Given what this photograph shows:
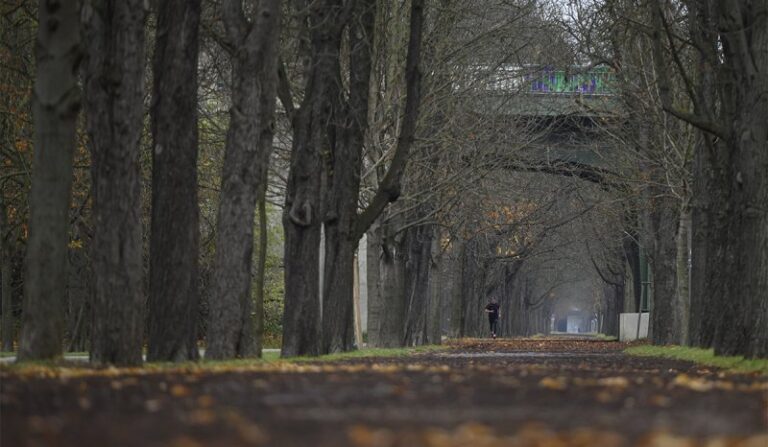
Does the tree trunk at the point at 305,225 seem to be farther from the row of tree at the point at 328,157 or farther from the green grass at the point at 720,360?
the green grass at the point at 720,360

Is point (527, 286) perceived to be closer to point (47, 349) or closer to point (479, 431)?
point (47, 349)

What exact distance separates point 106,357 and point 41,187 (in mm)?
2277

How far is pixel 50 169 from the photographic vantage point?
18.7m

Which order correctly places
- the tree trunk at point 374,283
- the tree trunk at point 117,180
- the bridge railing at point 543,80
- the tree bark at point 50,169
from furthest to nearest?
the bridge railing at point 543,80 < the tree trunk at point 374,283 < the tree trunk at point 117,180 < the tree bark at point 50,169

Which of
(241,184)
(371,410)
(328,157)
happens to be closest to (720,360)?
(241,184)

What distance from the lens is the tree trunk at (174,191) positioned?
72.2 ft

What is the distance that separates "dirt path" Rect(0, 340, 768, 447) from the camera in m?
8.63

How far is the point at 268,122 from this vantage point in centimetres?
2370

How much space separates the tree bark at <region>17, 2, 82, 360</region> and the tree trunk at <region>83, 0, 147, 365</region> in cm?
77

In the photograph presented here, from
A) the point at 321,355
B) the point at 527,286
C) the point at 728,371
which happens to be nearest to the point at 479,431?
the point at 728,371

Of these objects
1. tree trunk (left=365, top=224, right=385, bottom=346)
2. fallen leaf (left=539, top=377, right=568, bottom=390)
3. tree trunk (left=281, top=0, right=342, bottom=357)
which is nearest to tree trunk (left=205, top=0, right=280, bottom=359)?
tree trunk (left=281, top=0, right=342, bottom=357)

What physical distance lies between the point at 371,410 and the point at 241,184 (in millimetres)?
12357

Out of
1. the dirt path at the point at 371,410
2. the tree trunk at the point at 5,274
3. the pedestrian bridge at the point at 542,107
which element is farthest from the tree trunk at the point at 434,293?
the dirt path at the point at 371,410

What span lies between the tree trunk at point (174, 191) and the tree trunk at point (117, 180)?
220 centimetres
